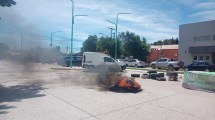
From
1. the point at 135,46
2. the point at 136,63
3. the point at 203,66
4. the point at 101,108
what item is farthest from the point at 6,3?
the point at 135,46

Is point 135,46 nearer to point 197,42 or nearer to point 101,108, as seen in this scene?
point 197,42

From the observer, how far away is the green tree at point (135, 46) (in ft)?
180

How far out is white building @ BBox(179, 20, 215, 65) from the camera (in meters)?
38.2

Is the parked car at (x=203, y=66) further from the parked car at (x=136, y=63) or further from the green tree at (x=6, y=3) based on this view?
the green tree at (x=6, y=3)

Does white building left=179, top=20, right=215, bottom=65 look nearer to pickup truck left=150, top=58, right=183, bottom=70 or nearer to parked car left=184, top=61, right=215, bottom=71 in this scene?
pickup truck left=150, top=58, right=183, bottom=70

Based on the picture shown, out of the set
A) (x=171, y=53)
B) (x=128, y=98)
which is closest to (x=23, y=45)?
(x=128, y=98)

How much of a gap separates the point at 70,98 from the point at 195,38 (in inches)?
1436

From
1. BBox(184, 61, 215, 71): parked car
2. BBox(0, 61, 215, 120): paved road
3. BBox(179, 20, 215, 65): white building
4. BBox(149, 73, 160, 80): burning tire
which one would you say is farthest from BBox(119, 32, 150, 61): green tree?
BBox(0, 61, 215, 120): paved road

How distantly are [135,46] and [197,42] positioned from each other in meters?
17.7

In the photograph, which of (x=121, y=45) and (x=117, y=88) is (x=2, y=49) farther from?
(x=121, y=45)

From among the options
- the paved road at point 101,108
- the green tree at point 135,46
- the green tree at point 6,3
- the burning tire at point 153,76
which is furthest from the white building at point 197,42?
the green tree at point 6,3

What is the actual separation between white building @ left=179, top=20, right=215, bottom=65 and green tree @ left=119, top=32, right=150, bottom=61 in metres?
13.3

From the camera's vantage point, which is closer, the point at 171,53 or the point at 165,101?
the point at 165,101

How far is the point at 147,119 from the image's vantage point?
6.77m
